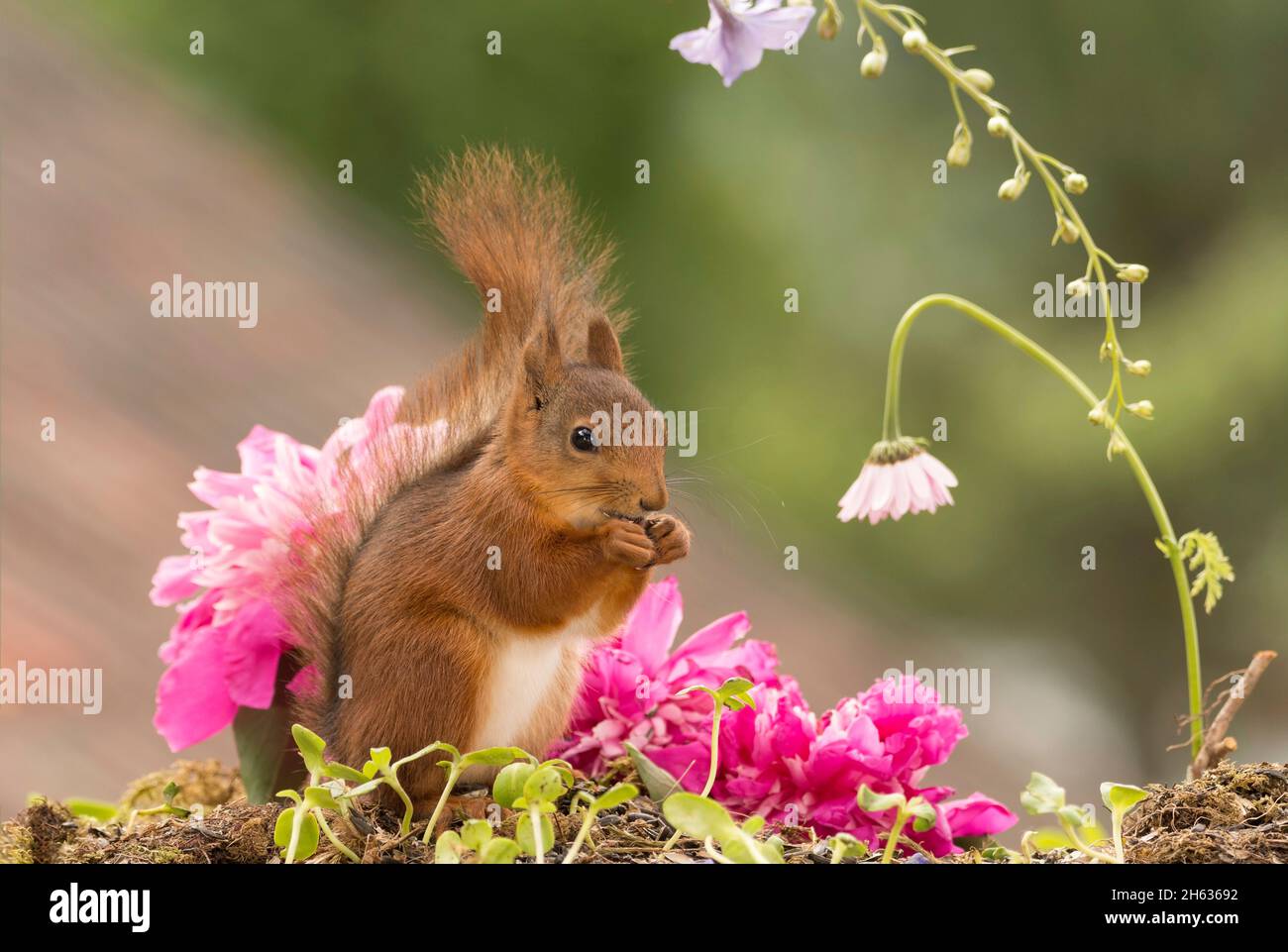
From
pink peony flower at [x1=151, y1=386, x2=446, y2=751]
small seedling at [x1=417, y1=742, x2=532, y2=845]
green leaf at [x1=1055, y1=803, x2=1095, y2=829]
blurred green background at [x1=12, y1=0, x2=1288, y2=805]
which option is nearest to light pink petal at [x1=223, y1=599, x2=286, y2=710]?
pink peony flower at [x1=151, y1=386, x2=446, y2=751]

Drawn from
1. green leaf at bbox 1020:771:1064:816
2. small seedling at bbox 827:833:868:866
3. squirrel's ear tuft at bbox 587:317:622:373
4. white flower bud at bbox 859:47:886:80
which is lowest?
small seedling at bbox 827:833:868:866

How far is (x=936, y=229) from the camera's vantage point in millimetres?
2207

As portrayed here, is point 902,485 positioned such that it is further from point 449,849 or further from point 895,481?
point 449,849

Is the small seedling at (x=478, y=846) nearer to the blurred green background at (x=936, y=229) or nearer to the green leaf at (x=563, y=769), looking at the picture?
the green leaf at (x=563, y=769)

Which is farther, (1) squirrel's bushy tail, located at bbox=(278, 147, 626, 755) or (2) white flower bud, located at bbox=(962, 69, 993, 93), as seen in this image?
(1) squirrel's bushy tail, located at bbox=(278, 147, 626, 755)

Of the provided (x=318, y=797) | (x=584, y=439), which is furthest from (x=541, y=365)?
(x=318, y=797)

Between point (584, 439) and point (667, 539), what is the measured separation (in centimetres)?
9

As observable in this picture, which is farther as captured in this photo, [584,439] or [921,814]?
[584,439]

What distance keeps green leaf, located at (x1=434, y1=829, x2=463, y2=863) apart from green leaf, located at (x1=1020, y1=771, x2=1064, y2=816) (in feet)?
1.13

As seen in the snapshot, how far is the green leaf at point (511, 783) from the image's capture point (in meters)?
0.74

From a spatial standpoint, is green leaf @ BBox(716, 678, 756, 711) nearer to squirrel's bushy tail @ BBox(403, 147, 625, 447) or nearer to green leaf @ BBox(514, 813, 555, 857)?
green leaf @ BBox(514, 813, 555, 857)

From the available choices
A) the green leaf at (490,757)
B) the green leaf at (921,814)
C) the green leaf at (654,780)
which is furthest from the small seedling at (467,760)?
the green leaf at (921,814)

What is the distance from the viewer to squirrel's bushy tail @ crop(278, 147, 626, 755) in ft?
3.02

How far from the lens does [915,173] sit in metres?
2.25
